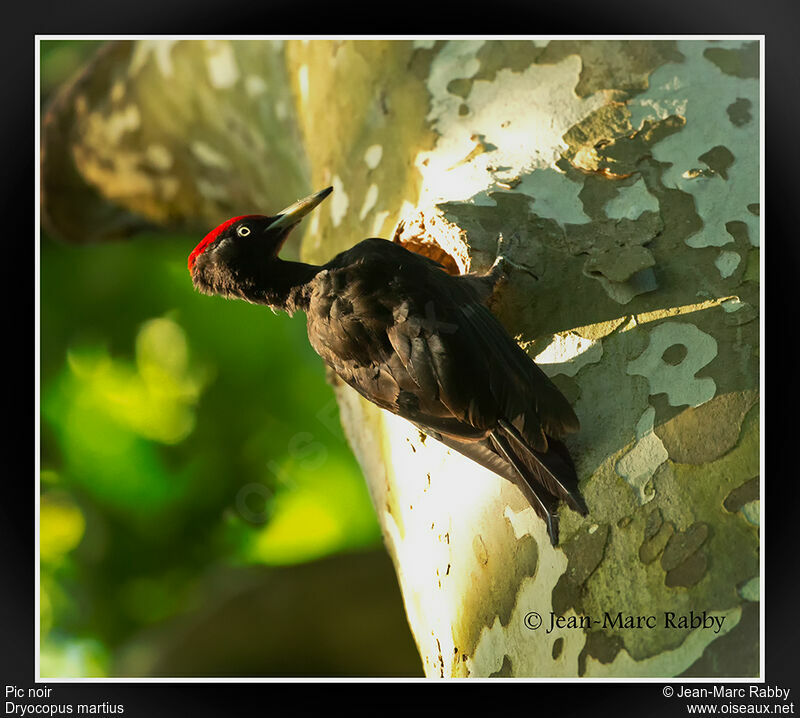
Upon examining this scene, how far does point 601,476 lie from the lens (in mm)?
2037

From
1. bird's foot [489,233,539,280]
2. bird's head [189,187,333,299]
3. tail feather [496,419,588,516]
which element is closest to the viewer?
tail feather [496,419,588,516]

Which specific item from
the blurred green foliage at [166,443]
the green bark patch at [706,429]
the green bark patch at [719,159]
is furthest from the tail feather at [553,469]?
the blurred green foliage at [166,443]

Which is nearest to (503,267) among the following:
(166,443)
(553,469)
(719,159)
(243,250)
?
(553,469)

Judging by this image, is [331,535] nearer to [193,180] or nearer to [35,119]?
[193,180]

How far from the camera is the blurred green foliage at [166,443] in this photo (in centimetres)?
466

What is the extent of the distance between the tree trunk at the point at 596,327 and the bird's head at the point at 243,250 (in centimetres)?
38

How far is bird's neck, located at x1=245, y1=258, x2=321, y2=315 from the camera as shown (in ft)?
8.57

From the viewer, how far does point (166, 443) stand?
16.5ft

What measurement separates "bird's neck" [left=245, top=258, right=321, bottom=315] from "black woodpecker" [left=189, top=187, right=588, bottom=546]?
5 cm

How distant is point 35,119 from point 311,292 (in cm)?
136

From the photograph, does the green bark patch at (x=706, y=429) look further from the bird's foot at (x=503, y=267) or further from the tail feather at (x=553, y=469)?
the bird's foot at (x=503, y=267)

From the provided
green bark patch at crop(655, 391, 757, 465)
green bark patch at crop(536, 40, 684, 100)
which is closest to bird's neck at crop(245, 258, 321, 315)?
green bark patch at crop(536, 40, 684, 100)

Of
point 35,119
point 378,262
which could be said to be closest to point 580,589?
point 378,262

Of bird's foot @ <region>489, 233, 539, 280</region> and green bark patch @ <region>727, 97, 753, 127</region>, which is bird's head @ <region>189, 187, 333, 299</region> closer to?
bird's foot @ <region>489, 233, 539, 280</region>
